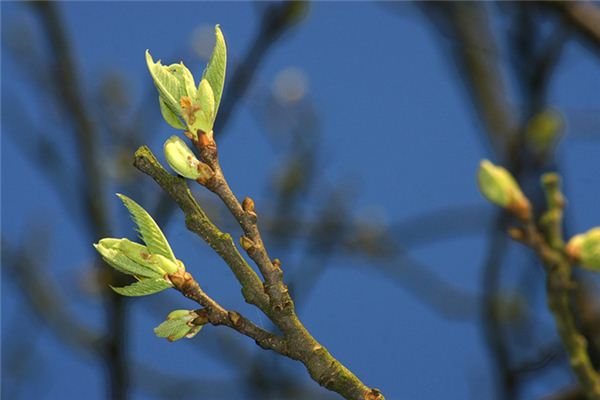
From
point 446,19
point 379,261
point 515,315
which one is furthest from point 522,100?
point 379,261

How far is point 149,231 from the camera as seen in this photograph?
636 millimetres

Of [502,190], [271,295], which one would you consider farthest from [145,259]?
[502,190]

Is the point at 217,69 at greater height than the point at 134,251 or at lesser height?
greater

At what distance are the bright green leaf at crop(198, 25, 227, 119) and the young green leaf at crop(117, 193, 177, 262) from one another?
101mm

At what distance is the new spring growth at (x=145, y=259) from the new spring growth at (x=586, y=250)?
0.33 m

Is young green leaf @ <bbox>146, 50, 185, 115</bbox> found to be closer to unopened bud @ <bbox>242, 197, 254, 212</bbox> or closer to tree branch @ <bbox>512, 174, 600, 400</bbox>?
unopened bud @ <bbox>242, 197, 254, 212</bbox>

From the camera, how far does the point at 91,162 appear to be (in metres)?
1.49

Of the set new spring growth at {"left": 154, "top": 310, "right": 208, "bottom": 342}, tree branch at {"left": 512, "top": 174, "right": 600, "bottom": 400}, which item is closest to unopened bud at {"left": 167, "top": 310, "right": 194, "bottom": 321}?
new spring growth at {"left": 154, "top": 310, "right": 208, "bottom": 342}

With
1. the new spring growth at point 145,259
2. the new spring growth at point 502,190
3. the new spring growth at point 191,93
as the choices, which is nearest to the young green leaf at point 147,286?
the new spring growth at point 145,259

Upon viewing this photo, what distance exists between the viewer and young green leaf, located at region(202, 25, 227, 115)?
0.62 m

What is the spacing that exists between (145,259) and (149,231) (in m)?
0.02

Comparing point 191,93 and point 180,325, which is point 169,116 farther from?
point 180,325

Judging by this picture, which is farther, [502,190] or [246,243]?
[502,190]

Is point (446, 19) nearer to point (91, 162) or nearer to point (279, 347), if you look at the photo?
point (91, 162)
